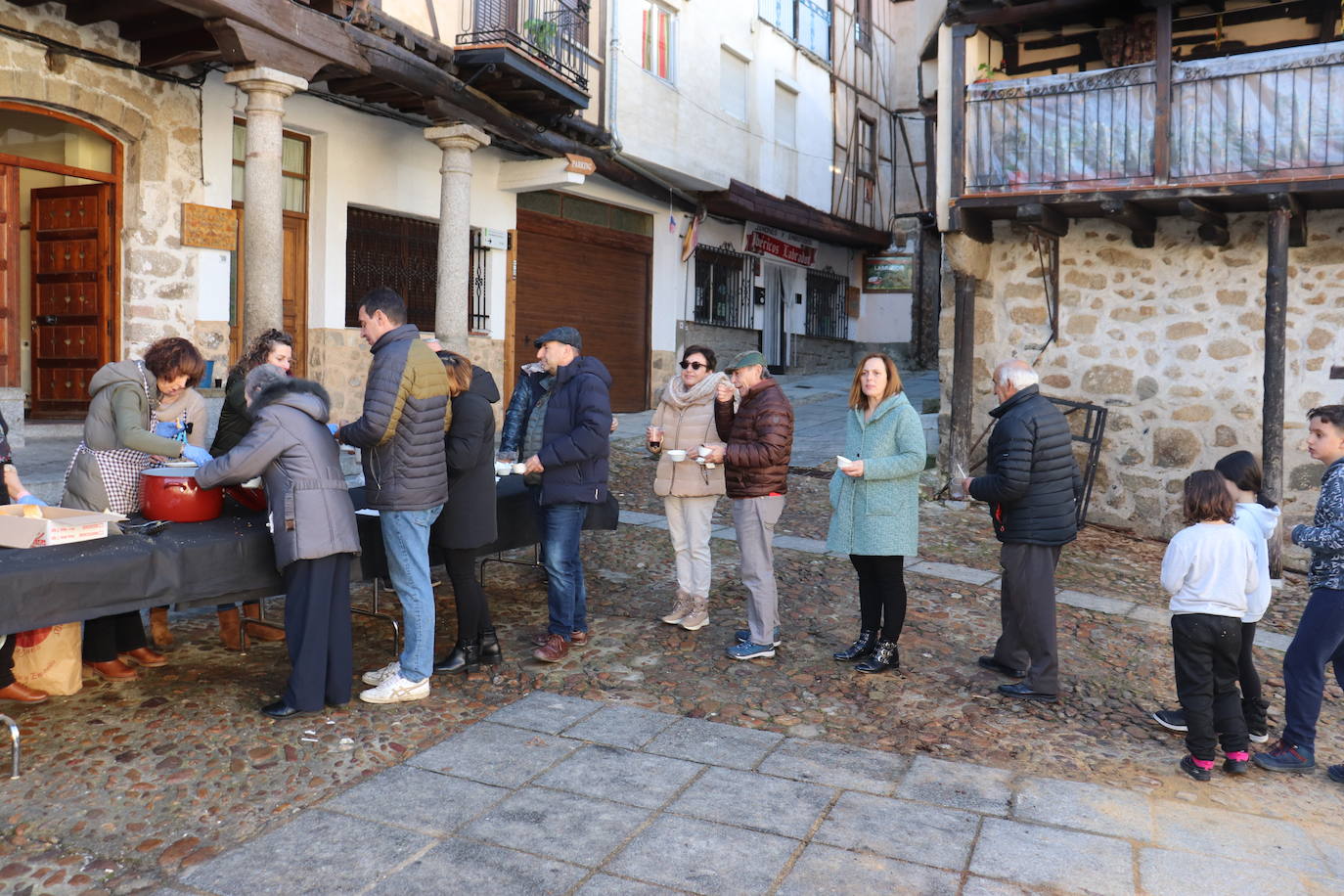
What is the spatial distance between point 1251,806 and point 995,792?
94cm

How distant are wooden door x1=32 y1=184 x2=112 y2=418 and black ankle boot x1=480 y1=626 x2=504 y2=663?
6.26m

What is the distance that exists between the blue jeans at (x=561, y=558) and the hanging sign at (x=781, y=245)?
46.8 feet

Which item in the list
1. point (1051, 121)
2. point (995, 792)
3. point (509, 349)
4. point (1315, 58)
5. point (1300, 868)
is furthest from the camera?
point (509, 349)

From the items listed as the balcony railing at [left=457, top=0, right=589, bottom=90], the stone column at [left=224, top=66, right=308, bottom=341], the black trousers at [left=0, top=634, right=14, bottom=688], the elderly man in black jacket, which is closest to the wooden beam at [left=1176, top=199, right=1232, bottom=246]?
the elderly man in black jacket

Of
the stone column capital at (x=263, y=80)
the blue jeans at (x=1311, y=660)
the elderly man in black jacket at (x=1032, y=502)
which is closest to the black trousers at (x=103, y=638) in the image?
the elderly man in black jacket at (x=1032, y=502)

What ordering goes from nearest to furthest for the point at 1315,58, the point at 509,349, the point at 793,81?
the point at 1315,58 < the point at 509,349 < the point at 793,81

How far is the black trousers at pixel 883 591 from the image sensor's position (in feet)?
17.5

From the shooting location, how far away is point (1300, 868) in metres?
3.37

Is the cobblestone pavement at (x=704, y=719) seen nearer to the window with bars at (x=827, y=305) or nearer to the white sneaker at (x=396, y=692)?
the white sneaker at (x=396, y=692)

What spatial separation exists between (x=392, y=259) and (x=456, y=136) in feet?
6.07

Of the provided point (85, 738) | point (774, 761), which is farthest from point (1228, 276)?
point (85, 738)

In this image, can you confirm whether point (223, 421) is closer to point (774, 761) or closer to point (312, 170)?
point (774, 761)

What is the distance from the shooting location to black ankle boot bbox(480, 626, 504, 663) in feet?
17.1

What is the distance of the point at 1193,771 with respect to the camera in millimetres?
4184
